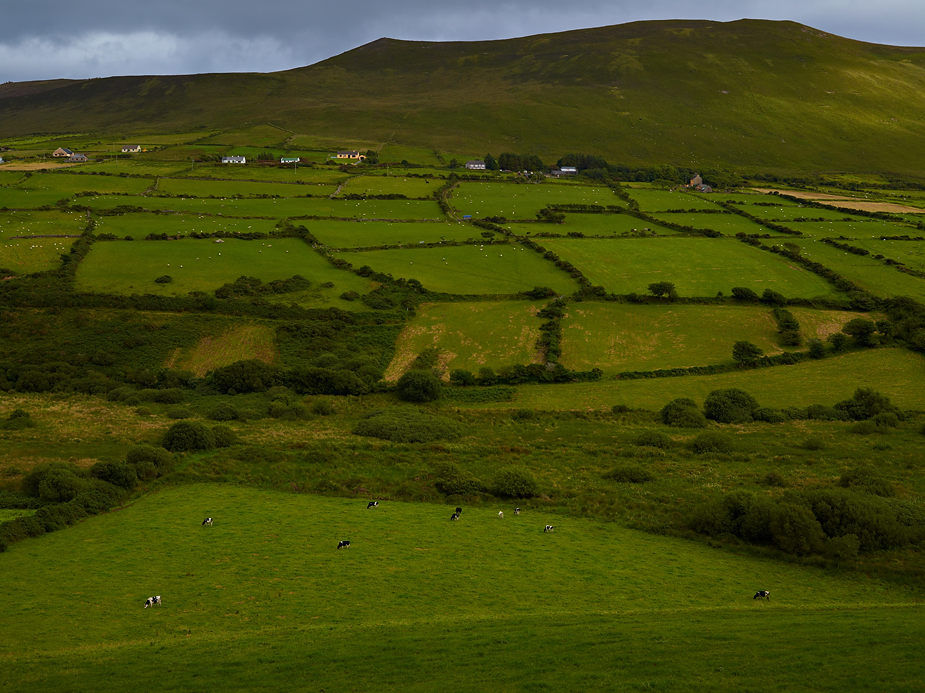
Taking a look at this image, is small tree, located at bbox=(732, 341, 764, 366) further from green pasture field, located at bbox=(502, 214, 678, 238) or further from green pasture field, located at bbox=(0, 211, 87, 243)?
green pasture field, located at bbox=(0, 211, 87, 243)

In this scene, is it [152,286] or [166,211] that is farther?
[166,211]

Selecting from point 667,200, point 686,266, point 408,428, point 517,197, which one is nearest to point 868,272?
point 686,266

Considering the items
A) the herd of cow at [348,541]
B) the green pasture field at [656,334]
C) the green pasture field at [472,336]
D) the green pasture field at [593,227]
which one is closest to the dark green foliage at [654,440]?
the herd of cow at [348,541]

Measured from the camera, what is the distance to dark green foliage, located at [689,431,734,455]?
176 feet

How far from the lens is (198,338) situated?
8000 cm

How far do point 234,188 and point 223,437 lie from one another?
111348mm

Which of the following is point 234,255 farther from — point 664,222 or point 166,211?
point 664,222

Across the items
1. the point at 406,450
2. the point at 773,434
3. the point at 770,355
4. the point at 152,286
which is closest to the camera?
Answer: the point at 406,450

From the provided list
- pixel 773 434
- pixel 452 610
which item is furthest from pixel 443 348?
pixel 452 610

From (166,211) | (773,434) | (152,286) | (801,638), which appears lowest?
(773,434)

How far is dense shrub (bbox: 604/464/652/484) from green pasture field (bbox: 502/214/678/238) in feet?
243

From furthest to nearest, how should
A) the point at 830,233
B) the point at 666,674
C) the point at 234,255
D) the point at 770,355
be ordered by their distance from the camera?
the point at 830,233 < the point at 234,255 < the point at 770,355 < the point at 666,674

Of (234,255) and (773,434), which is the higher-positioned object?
(234,255)

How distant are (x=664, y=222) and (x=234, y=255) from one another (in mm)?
77191
